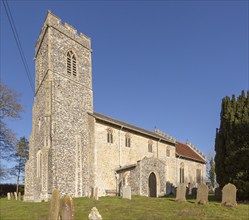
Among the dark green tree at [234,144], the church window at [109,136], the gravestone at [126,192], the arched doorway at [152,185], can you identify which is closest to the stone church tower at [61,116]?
the church window at [109,136]

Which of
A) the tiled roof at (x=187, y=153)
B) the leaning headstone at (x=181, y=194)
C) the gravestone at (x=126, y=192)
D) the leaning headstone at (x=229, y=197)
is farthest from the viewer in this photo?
the tiled roof at (x=187, y=153)

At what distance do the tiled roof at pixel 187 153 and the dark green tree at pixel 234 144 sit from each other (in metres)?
15.6

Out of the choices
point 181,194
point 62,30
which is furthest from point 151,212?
point 62,30

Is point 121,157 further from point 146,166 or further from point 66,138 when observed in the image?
point 66,138

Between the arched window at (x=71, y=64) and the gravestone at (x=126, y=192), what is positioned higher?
the arched window at (x=71, y=64)

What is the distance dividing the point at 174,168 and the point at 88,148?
48.7 feet

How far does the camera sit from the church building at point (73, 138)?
24422 millimetres

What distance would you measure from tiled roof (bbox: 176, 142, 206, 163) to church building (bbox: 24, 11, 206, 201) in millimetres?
11175

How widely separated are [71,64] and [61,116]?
211 inches

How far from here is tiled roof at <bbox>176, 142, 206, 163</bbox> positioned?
40.9 meters

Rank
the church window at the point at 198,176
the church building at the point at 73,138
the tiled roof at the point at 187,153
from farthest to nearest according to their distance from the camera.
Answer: the church window at the point at 198,176
the tiled roof at the point at 187,153
the church building at the point at 73,138

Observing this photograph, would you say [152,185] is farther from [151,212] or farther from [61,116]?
[151,212]

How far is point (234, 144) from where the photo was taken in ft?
74.0

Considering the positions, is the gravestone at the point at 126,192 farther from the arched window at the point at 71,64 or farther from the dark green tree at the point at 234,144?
the arched window at the point at 71,64
